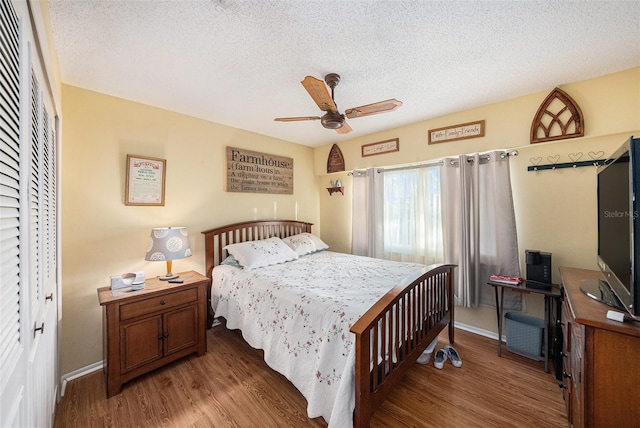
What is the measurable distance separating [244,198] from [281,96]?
152 cm

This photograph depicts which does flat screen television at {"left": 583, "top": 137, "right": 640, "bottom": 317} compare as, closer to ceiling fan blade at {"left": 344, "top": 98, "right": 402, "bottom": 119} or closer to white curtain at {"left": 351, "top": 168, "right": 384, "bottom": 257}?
ceiling fan blade at {"left": 344, "top": 98, "right": 402, "bottom": 119}

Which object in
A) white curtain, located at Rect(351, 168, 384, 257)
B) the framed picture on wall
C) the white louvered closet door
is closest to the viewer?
the white louvered closet door

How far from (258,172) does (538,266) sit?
3328 mm

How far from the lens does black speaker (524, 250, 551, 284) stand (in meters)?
2.33

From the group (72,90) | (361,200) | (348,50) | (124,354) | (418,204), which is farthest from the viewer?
(361,200)

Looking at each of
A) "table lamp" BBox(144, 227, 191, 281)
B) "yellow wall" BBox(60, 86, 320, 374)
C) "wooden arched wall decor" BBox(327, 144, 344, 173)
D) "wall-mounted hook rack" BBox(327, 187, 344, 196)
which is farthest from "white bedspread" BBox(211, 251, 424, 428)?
"wooden arched wall decor" BBox(327, 144, 344, 173)

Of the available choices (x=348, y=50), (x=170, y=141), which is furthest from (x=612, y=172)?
(x=170, y=141)

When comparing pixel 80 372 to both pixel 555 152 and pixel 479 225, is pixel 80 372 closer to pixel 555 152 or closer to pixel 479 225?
pixel 479 225

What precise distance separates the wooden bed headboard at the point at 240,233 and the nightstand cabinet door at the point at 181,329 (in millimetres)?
668

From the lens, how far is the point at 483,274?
2.79m

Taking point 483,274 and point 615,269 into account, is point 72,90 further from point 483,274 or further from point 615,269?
point 483,274

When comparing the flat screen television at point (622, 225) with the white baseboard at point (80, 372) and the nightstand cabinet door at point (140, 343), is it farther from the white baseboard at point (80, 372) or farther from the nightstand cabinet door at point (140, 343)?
the white baseboard at point (80, 372)

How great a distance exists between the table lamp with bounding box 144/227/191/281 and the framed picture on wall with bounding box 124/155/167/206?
1.32 feet

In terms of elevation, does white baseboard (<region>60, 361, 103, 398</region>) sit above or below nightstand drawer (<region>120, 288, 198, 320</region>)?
below
